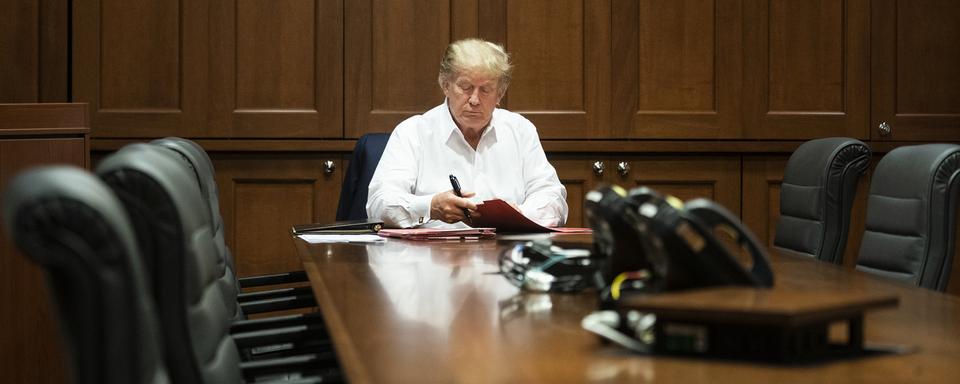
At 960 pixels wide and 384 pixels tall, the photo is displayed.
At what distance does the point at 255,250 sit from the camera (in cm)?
480

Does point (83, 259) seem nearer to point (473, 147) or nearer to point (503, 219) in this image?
point (503, 219)

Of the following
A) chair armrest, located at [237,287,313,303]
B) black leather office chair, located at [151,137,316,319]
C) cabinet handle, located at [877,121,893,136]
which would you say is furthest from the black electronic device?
cabinet handle, located at [877,121,893,136]

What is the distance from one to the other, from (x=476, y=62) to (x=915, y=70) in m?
2.31

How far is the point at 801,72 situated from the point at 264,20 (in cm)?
231

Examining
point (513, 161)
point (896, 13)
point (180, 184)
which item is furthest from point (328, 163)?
point (180, 184)

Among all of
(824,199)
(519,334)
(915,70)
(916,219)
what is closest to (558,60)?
(915,70)

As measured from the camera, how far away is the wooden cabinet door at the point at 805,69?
498cm

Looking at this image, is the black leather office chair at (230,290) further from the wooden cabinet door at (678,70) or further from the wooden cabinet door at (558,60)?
the wooden cabinet door at (678,70)

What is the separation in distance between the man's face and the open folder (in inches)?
26.2

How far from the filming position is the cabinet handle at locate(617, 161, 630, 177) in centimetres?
492

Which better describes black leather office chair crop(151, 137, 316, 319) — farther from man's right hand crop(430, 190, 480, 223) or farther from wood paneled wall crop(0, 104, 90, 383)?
wood paneled wall crop(0, 104, 90, 383)

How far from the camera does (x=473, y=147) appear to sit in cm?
390

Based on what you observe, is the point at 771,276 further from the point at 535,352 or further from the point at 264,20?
the point at 264,20

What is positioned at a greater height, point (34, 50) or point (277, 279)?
point (34, 50)
